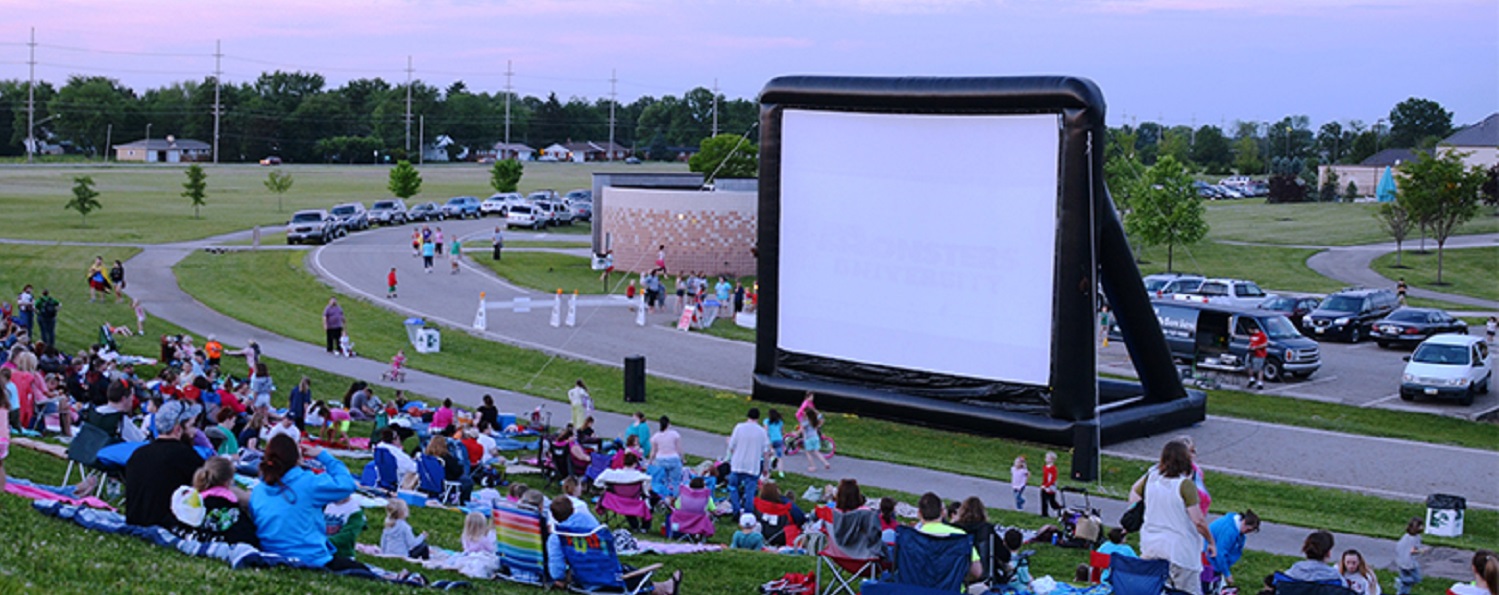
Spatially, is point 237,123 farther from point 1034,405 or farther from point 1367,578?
point 1367,578

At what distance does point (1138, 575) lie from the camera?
10.4 meters

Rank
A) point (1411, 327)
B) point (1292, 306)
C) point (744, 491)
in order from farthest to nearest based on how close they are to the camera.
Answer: point (1292, 306) → point (1411, 327) → point (744, 491)

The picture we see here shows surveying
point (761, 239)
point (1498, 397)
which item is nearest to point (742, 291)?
point (761, 239)

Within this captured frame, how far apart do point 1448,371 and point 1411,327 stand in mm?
7714

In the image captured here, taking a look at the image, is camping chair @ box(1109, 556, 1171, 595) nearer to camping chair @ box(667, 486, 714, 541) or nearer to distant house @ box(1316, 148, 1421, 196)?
camping chair @ box(667, 486, 714, 541)

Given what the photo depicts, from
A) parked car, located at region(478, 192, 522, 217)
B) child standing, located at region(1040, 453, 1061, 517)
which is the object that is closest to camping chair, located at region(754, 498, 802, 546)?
child standing, located at region(1040, 453, 1061, 517)

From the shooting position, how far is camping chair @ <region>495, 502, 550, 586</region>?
1096 cm

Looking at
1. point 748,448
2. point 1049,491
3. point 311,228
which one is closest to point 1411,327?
point 1049,491

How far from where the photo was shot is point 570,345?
1264 inches

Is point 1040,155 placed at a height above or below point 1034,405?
above

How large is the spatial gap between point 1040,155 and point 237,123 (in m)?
115

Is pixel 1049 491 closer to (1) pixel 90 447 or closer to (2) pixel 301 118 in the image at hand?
(1) pixel 90 447

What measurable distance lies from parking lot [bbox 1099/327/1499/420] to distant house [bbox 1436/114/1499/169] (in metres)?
58.1

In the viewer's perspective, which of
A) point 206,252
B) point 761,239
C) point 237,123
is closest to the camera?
point 761,239
